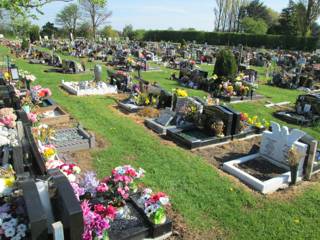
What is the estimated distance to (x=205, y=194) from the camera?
6.14 m

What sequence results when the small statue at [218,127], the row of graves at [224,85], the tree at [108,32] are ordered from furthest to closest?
the tree at [108,32] → the row of graves at [224,85] → the small statue at [218,127]

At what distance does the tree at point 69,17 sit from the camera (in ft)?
229

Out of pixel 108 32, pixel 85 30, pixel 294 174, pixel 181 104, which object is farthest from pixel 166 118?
pixel 85 30

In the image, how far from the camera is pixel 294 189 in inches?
255

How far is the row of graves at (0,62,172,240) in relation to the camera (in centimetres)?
306

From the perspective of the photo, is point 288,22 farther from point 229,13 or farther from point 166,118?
point 166,118

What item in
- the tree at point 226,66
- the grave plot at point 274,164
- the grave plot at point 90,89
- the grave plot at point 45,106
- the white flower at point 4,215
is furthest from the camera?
the tree at point 226,66

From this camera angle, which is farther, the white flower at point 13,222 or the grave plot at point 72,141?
the grave plot at point 72,141

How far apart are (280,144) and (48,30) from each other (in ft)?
210

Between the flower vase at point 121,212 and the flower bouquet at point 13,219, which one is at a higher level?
the flower bouquet at point 13,219

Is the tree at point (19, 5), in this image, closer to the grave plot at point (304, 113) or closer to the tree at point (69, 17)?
the grave plot at point (304, 113)

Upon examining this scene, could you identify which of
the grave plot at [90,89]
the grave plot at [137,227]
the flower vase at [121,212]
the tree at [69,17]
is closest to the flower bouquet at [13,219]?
the grave plot at [137,227]

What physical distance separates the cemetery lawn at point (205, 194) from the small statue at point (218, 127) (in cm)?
121

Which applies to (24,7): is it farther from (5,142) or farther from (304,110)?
(304,110)
